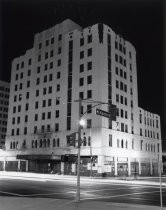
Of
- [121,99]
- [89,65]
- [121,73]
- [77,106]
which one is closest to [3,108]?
[77,106]

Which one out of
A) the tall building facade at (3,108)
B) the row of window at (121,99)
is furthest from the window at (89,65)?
the tall building facade at (3,108)

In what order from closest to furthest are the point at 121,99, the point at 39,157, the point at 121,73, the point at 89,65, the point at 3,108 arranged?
1. the point at 89,65
2. the point at 39,157
3. the point at 121,99
4. the point at 121,73
5. the point at 3,108

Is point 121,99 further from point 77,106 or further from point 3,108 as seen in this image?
point 3,108

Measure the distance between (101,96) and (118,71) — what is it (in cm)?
1039

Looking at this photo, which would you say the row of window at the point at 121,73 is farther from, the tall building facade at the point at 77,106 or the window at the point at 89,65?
the window at the point at 89,65

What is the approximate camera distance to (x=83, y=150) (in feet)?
196

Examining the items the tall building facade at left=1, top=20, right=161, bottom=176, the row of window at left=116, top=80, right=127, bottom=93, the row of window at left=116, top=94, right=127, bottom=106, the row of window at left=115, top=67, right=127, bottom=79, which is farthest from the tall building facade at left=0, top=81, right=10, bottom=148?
the row of window at left=116, top=94, right=127, bottom=106

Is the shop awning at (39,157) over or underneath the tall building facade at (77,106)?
underneath

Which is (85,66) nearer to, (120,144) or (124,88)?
(124,88)

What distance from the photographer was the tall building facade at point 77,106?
60.5 meters

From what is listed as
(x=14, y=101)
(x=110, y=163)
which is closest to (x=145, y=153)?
(x=110, y=163)

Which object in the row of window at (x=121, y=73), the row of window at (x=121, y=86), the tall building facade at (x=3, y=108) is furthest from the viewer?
the tall building facade at (x=3, y=108)

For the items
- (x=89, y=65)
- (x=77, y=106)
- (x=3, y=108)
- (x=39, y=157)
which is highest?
(x=89, y=65)

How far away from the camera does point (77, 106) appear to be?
6369cm
